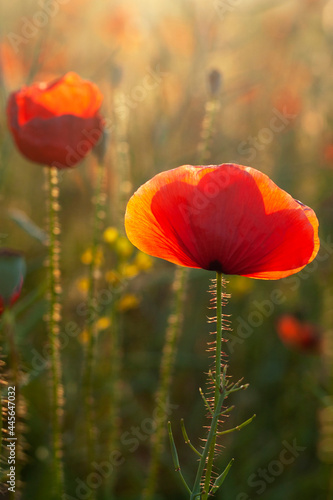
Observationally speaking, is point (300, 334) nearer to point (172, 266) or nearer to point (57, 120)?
point (172, 266)

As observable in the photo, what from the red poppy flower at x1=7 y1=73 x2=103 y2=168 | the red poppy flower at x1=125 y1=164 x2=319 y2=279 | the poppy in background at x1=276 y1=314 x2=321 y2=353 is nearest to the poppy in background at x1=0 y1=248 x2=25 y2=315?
the red poppy flower at x1=125 y1=164 x2=319 y2=279

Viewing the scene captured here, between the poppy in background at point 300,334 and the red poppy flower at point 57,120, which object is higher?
the red poppy flower at point 57,120

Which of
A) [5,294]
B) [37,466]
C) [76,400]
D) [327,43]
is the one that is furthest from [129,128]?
[5,294]

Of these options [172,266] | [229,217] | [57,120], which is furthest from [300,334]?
[229,217]

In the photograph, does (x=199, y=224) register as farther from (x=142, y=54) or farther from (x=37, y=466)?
(x=142, y=54)

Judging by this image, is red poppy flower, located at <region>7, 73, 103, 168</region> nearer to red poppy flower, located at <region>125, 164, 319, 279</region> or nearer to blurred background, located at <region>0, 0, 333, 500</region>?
blurred background, located at <region>0, 0, 333, 500</region>

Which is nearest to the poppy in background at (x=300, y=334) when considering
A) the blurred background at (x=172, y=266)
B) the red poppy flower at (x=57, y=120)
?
the blurred background at (x=172, y=266)

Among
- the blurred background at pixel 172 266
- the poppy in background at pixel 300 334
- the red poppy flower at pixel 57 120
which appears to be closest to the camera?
the red poppy flower at pixel 57 120

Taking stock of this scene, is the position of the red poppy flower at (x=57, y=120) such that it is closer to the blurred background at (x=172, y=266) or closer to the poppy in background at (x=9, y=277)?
the blurred background at (x=172, y=266)
